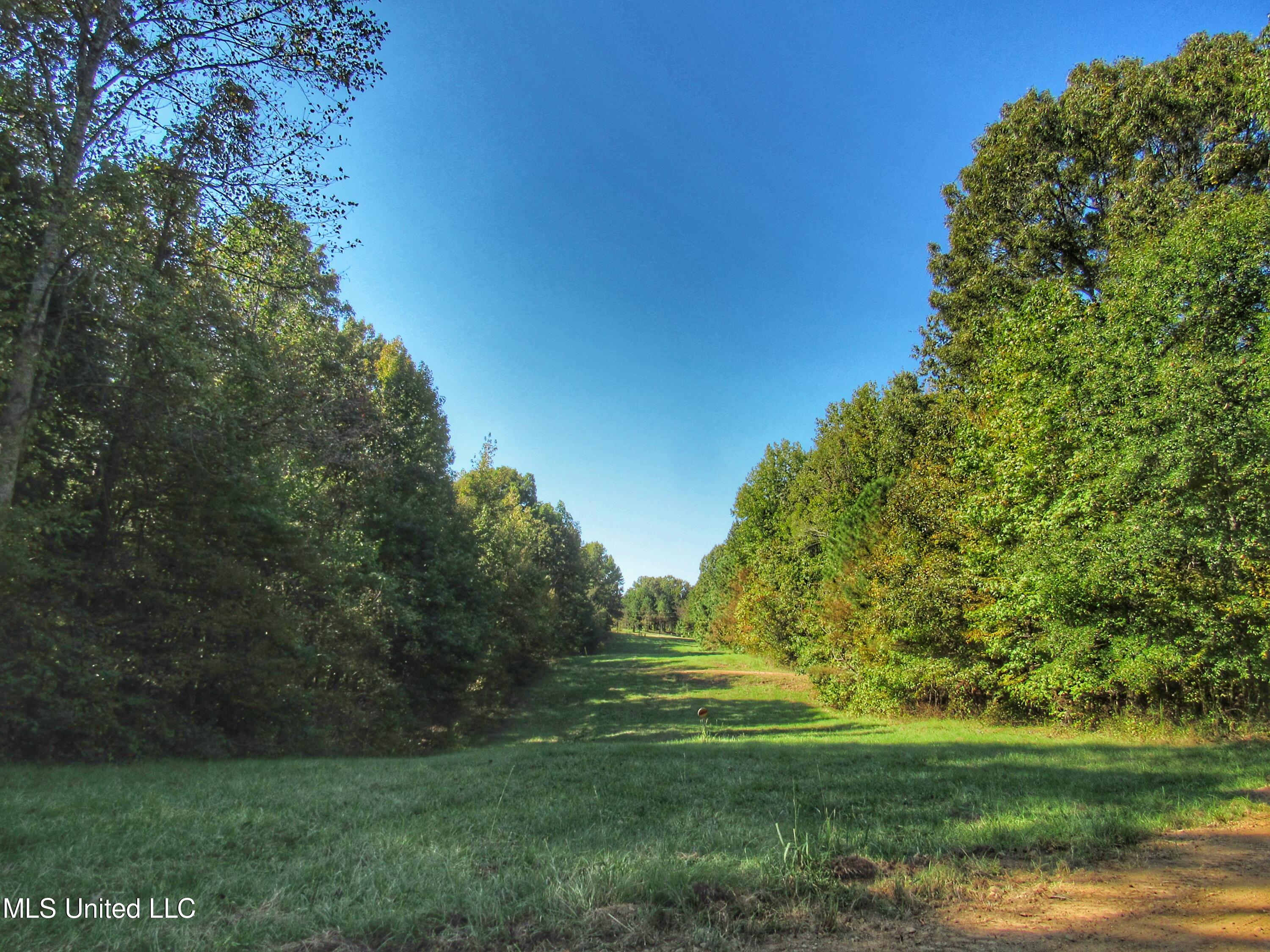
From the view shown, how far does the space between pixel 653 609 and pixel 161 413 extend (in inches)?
5566

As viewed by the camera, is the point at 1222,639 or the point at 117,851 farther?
the point at 1222,639

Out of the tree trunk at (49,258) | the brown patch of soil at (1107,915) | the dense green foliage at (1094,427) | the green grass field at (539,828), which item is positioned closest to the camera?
the brown patch of soil at (1107,915)

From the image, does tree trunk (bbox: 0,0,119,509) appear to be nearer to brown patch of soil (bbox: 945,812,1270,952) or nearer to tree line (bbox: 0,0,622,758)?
tree line (bbox: 0,0,622,758)

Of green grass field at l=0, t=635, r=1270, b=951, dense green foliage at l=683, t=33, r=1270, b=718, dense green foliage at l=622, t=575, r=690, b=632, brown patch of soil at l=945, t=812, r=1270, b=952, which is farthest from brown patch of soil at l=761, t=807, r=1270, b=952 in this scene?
dense green foliage at l=622, t=575, r=690, b=632

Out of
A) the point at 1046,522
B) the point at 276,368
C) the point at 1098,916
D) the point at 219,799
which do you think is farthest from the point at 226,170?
the point at 1046,522

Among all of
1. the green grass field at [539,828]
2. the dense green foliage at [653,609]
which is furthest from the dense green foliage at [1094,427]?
the dense green foliage at [653,609]

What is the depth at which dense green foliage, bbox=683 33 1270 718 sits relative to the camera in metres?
11.4

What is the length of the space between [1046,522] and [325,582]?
1807 cm

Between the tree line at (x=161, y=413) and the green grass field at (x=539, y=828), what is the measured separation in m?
1.90

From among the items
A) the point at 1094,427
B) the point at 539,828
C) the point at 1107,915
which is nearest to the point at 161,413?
the point at 539,828

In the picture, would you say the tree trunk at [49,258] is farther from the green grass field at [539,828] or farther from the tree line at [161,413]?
the green grass field at [539,828]

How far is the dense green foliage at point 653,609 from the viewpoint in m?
143

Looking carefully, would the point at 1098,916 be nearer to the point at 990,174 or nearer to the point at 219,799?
the point at 219,799

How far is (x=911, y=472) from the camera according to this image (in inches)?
826
